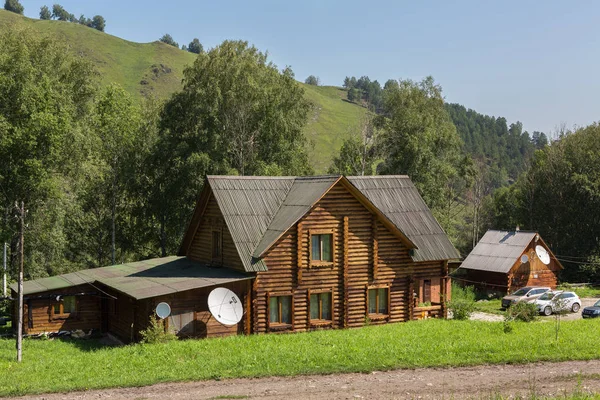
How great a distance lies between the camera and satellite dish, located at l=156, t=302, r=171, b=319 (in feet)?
89.9

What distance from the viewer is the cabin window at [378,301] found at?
32.4 metres

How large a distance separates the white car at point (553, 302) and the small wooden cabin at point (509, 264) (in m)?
7.82

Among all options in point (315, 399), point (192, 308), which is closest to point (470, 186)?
point (192, 308)

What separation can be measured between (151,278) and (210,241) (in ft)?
11.6

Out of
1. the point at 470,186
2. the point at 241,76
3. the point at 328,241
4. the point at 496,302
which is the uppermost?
the point at 241,76

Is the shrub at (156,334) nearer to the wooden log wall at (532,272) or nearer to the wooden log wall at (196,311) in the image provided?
the wooden log wall at (196,311)

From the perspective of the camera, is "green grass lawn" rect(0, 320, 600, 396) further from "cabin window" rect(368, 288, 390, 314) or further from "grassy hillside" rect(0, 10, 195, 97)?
"grassy hillside" rect(0, 10, 195, 97)

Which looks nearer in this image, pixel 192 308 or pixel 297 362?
pixel 297 362

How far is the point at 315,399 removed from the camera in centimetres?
1867

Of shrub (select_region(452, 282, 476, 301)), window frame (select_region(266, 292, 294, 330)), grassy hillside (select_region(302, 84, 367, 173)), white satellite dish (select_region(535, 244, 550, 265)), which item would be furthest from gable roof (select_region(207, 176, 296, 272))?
grassy hillside (select_region(302, 84, 367, 173))

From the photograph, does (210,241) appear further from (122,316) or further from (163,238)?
(163,238)

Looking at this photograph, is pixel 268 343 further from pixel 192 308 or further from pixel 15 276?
pixel 15 276

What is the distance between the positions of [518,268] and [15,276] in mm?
35749

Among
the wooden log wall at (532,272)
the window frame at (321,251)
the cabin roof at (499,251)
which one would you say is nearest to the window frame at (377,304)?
the window frame at (321,251)
